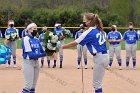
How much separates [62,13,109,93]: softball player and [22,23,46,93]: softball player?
1.18 meters

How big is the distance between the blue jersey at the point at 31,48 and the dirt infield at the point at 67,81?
2.22m

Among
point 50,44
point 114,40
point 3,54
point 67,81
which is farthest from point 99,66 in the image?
point 114,40

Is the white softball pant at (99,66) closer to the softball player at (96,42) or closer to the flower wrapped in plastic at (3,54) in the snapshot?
the softball player at (96,42)

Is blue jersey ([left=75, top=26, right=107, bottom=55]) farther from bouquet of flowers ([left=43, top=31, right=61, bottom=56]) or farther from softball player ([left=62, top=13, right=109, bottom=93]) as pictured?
bouquet of flowers ([left=43, top=31, right=61, bottom=56])

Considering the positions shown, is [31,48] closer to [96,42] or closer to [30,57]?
[30,57]

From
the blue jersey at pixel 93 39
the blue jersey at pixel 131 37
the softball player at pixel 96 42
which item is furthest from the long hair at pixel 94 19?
Answer: the blue jersey at pixel 131 37

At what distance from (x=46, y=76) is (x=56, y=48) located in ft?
16.9

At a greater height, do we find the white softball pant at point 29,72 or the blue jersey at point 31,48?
the blue jersey at point 31,48

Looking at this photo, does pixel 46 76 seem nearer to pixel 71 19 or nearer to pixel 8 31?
pixel 8 31

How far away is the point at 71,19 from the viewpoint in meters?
54.1

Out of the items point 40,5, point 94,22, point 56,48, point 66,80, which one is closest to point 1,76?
point 66,80

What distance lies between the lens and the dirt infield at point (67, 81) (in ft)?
40.4

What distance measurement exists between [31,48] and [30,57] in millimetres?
228

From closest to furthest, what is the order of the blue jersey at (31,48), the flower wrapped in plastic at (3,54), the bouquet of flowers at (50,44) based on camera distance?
the blue jersey at (31,48)
the bouquet of flowers at (50,44)
the flower wrapped in plastic at (3,54)
